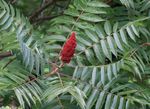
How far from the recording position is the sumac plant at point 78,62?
183 centimetres

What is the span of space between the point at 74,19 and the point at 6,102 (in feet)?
2.21

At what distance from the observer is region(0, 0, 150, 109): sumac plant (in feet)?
6.01

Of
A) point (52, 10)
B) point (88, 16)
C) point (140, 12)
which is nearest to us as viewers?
point (88, 16)

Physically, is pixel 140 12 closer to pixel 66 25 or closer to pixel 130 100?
pixel 66 25

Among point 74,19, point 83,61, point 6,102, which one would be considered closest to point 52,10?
point 74,19

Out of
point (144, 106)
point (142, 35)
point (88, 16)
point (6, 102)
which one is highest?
point (88, 16)

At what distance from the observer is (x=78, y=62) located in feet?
6.74

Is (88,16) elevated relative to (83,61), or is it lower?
elevated

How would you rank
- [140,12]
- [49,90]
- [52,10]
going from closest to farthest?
[49,90] → [140,12] → [52,10]

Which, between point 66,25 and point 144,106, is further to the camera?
point 66,25

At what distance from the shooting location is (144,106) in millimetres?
1978

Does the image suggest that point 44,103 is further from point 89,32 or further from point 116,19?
point 116,19

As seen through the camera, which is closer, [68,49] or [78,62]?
[68,49]

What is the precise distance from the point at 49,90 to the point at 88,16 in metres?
0.67
